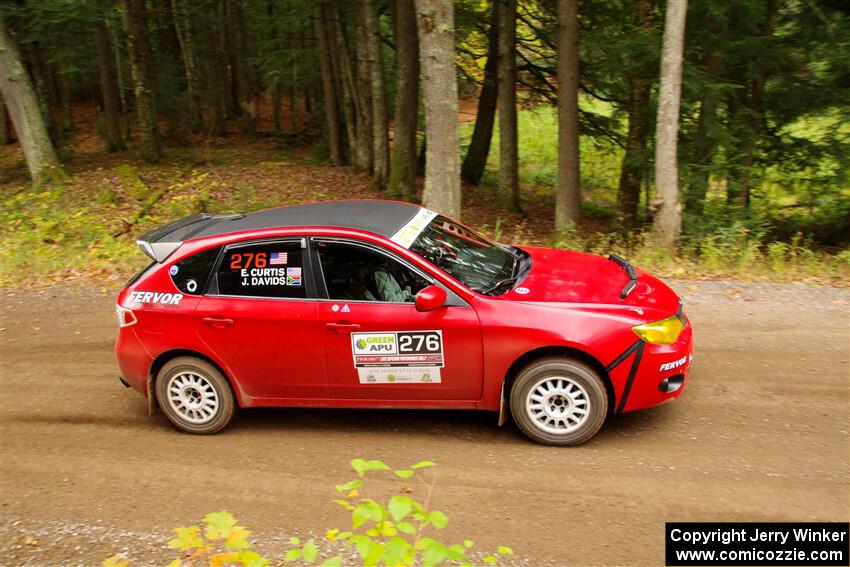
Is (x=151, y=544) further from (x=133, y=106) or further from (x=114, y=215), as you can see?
(x=133, y=106)

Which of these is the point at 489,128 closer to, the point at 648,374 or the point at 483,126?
the point at 483,126

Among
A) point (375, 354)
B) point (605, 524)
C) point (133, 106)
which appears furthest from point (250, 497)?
point (133, 106)

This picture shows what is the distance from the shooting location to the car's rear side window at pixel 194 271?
6.17m

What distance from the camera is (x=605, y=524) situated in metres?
4.55

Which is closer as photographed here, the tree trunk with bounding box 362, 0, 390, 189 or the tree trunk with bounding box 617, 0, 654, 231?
the tree trunk with bounding box 617, 0, 654, 231

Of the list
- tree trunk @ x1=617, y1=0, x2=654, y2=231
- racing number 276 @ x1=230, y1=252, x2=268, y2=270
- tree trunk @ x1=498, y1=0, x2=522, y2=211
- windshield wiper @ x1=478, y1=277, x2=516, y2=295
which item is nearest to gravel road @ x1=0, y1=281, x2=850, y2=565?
windshield wiper @ x1=478, y1=277, x2=516, y2=295

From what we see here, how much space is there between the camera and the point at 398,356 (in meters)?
5.66

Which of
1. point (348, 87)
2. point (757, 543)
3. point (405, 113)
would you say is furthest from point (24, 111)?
point (757, 543)

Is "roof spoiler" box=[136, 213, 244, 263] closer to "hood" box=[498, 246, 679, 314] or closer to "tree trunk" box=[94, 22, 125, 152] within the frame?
"hood" box=[498, 246, 679, 314]

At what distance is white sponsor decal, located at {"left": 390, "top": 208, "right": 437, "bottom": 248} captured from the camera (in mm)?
5875

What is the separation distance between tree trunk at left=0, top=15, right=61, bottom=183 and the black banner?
66.1ft

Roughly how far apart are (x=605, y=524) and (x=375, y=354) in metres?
2.22

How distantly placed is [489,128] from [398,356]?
17616 millimetres

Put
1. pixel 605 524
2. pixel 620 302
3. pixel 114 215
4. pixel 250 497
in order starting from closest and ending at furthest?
1. pixel 605 524
2. pixel 250 497
3. pixel 620 302
4. pixel 114 215
